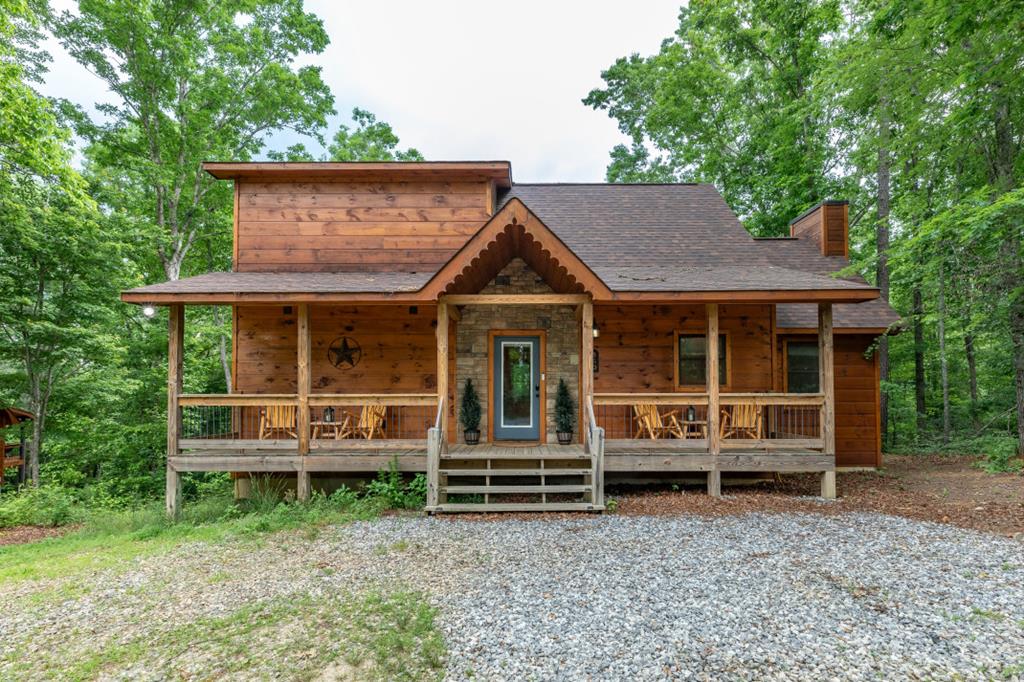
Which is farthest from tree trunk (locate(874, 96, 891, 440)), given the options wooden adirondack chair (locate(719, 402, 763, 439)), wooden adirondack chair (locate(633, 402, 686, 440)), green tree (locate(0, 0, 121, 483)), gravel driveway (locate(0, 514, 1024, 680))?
green tree (locate(0, 0, 121, 483))

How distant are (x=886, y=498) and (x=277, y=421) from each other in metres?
9.39

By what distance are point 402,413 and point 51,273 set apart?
8.46 meters

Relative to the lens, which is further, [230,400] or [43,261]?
[43,261]

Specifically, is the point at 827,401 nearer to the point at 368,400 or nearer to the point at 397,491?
the point at 397,491

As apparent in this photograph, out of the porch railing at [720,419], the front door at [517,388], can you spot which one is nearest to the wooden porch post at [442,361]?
the front door at [517,388]

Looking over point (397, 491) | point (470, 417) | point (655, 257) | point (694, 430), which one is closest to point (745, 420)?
point (694, 430)

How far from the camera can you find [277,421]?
7613 mm

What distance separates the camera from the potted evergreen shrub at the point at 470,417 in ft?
27.4

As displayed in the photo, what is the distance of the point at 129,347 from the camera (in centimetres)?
1229

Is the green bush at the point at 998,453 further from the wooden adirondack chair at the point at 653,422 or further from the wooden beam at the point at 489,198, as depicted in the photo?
the wooden beam at the point at 489,198

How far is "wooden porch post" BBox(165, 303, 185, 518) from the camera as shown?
23.4 feet

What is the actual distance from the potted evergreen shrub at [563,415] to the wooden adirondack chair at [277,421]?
442 centimetres

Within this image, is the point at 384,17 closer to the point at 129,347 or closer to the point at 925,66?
the point at 129,347

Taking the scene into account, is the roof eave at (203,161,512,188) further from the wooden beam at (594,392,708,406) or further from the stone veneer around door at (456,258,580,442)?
the wooden beam at (594,392,708,406)
